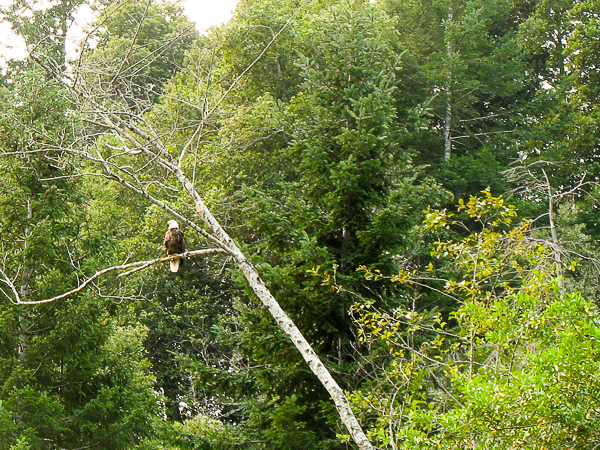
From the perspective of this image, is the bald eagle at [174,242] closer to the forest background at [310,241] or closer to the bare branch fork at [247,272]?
the forest background at [310,241]

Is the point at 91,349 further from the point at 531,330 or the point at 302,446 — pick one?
the point at 531,330

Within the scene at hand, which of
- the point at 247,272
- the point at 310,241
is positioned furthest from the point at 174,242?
the point at 310,241

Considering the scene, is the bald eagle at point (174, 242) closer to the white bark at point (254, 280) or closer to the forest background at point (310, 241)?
the forest background at point (310, 241)

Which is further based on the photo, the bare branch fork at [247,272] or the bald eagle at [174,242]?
the bald eagle at [174,242]

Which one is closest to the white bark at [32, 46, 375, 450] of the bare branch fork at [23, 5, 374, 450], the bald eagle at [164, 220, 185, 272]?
the bare branch fork at [23, 5, 374, 450]

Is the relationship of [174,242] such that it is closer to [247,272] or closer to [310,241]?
[247,272]

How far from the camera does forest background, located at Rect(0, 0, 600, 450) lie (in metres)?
7.19

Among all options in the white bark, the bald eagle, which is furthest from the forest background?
the bald eagle

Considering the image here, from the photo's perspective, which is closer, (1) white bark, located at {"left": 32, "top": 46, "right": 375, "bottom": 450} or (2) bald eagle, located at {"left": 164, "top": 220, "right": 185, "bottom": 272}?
(1) white bark, located at {"left": 32, "top": 46, "right": 375, "bottom": 450}

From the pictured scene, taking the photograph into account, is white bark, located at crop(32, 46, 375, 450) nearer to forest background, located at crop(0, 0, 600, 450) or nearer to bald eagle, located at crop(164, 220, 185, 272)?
forest background, located at crop(0, 0, 600, 450)

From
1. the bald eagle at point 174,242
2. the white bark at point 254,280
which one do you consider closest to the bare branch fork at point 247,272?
the white bark at point 254,280

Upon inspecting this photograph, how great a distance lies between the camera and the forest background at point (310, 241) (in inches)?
283

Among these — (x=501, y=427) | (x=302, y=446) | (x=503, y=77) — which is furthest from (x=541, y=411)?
(x=503, y=77)

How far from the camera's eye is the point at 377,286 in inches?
423
